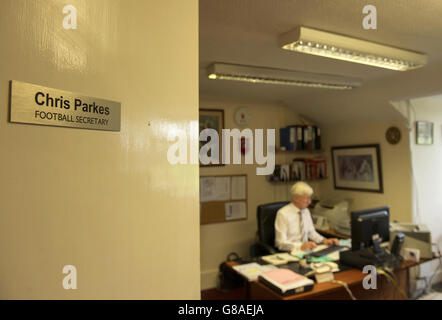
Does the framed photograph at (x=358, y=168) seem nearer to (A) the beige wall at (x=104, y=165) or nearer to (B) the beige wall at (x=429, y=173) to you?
(B) the beige wall at (x=429, y=173)

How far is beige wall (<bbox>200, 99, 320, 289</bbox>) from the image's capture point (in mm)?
3754

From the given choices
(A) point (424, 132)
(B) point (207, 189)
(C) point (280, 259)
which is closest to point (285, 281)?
(C) point (280, 259)

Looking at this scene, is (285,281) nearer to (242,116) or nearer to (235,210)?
(235,210)

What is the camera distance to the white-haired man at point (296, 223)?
3.05 metres

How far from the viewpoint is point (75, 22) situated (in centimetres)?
68

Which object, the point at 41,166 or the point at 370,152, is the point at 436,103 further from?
the point at 41,166

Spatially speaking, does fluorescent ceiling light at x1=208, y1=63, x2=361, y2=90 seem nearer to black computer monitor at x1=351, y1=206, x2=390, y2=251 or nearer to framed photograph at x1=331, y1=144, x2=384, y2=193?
framed photograph at x1=331, y1=144, x2=384, y2=193

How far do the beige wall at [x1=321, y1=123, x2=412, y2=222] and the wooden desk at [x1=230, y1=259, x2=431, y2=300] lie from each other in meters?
1.14

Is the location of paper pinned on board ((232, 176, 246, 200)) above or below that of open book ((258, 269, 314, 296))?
above

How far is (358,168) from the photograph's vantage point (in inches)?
155

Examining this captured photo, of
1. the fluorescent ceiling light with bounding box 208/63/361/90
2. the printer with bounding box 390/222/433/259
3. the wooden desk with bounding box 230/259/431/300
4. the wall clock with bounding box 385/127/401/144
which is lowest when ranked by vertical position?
the wooden desk with bounding box 230/259/431/300

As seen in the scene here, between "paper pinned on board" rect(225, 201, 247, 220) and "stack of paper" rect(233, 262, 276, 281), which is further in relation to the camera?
"paper pinned on board" rect(225, 201, 247, 220)
